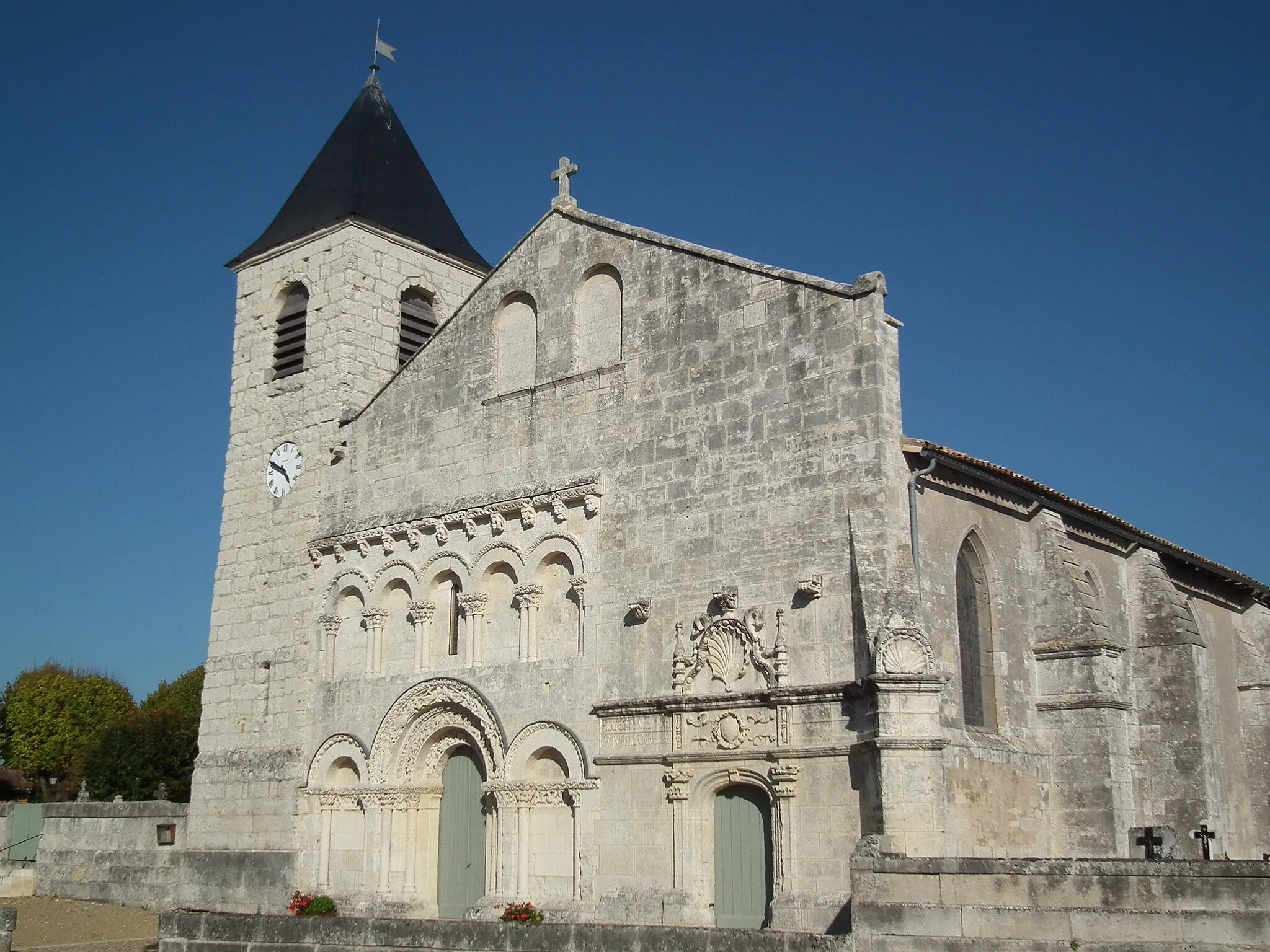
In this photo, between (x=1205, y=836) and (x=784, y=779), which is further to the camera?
(x=1205, y=836)

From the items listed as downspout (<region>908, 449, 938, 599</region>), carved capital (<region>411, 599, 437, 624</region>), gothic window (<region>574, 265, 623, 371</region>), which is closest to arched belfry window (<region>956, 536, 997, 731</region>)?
downspout (<region>908, 449, 938, 599</region>)

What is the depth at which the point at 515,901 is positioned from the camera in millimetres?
16062

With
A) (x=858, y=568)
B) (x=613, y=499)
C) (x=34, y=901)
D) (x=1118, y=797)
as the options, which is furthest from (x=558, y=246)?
(x=34, y=901)

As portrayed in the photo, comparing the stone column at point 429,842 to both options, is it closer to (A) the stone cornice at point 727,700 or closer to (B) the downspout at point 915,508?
(A) the stone cornice at point 727,700

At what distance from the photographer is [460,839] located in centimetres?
1755

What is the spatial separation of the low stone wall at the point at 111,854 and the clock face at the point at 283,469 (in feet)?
16.3

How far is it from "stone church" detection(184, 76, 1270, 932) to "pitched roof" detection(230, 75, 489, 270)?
0.10 m

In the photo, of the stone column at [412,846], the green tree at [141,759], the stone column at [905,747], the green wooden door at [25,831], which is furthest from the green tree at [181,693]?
the stone column at [905,747]

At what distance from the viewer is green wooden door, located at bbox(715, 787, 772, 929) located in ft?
46.9

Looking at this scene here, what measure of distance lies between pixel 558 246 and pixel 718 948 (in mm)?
9880

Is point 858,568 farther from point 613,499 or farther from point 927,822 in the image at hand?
point 613,499

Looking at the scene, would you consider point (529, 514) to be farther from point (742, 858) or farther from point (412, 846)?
point (742, 858)

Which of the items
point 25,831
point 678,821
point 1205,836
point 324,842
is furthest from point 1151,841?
point 25,831

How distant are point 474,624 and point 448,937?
187 inches
